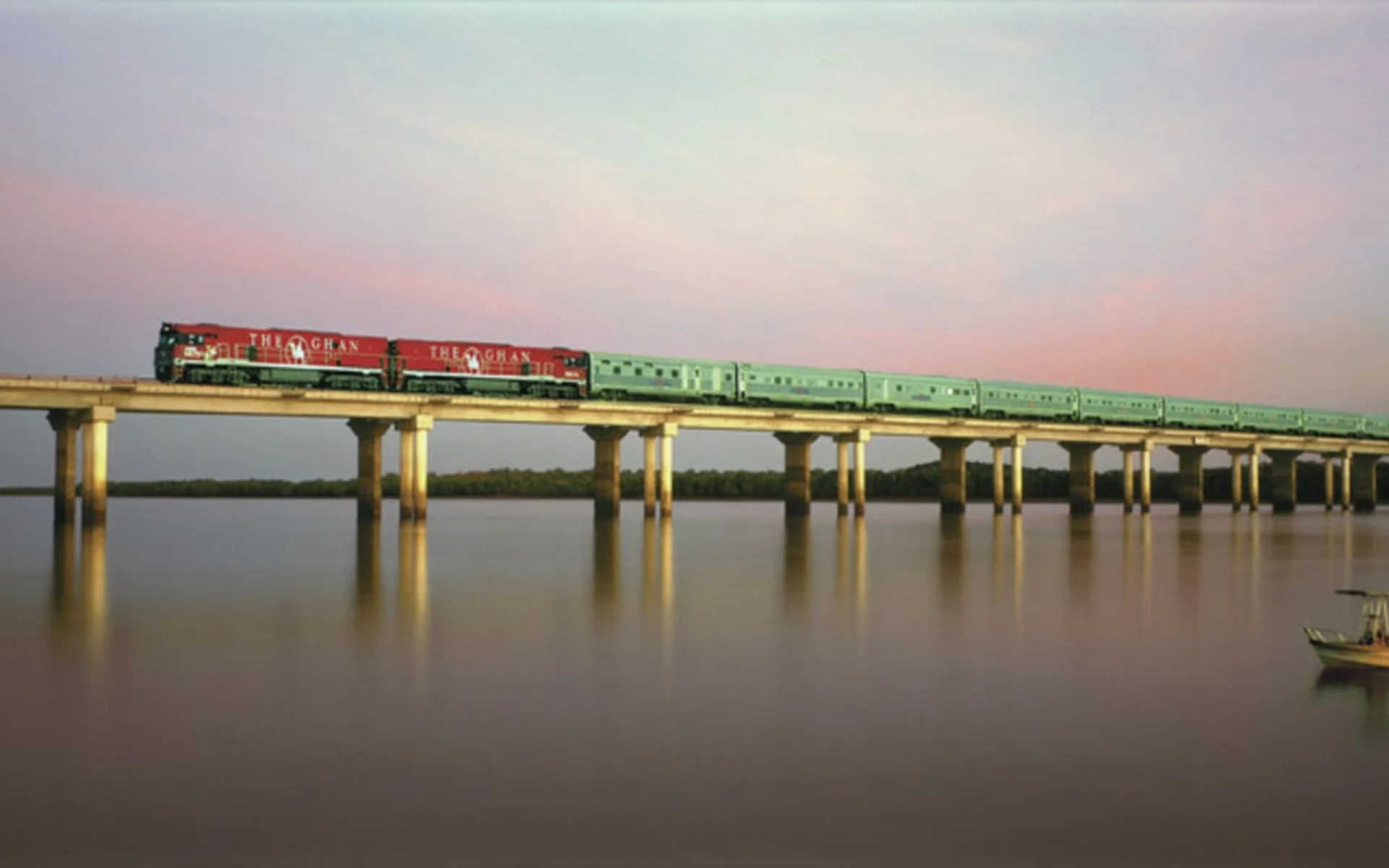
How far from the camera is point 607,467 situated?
70.3 m

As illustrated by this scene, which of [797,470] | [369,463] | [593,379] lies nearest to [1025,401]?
[797,470]

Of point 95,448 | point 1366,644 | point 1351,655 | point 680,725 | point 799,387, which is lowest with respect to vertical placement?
point 680,725

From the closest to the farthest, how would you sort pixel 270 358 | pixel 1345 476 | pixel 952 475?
pixel 270 358 < pixel 952 475 < pixel 1345 476

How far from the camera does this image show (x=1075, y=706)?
14.7 metres

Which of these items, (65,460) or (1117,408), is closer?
(65,460)

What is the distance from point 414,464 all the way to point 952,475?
43895mm

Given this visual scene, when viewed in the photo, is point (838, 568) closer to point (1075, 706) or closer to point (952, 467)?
point (1075, 706)

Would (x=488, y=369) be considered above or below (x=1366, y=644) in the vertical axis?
above

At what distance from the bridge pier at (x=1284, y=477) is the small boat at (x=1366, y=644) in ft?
322

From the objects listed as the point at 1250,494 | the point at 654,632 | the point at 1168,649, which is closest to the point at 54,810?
the point at 654,632

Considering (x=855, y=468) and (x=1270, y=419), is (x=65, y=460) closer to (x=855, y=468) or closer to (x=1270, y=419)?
(x=855, y=468)

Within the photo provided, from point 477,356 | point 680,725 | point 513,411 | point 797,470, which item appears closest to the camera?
point 680,725

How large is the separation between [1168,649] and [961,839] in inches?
468

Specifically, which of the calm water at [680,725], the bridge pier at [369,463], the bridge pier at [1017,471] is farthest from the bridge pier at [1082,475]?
the calm water at [680,725]
